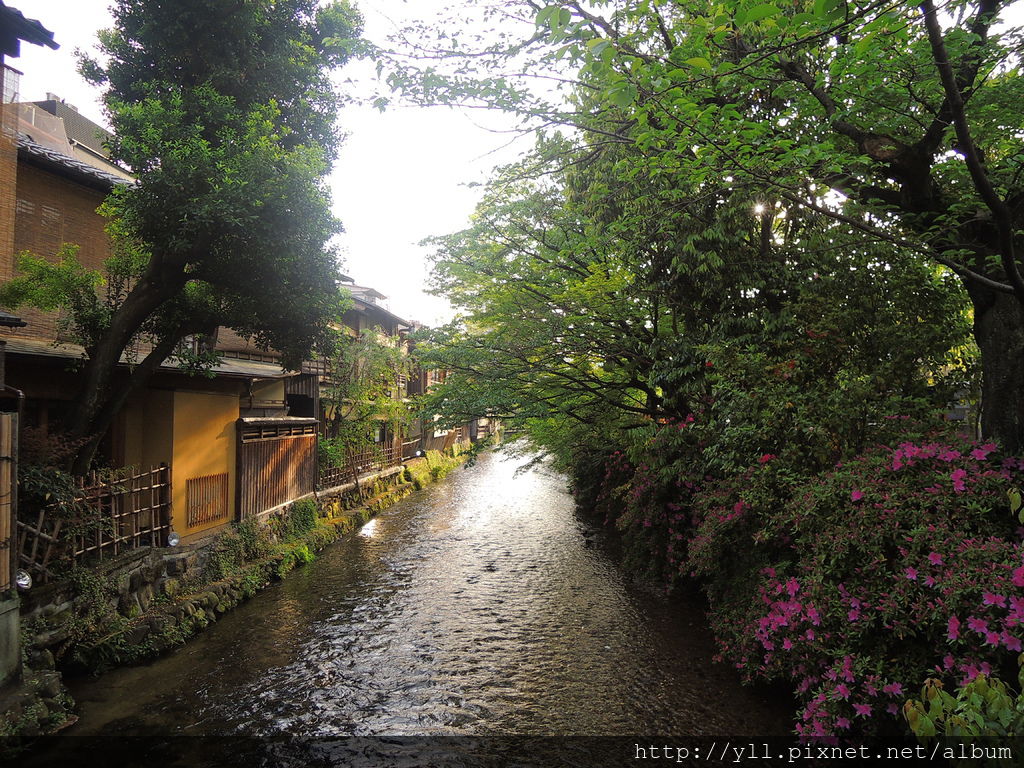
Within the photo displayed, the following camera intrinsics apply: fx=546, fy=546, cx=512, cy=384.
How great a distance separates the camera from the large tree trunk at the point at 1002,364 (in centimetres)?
616

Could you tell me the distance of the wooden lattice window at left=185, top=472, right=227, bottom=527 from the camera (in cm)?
1234

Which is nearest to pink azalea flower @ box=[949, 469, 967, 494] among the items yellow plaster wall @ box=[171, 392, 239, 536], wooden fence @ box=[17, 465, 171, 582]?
wooden fence @ box=[17, 465, 171, 582]

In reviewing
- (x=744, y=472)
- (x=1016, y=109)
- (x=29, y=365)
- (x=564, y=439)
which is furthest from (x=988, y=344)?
(x=29, y=365)

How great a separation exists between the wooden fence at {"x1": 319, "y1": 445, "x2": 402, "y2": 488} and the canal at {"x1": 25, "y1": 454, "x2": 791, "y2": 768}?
6379 mm

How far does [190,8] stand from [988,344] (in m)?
14.2

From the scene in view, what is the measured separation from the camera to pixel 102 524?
29.3ft

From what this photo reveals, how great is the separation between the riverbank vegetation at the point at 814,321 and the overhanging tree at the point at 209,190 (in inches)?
172

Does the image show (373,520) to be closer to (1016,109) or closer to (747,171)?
(747,171)

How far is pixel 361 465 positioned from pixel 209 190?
1578cm

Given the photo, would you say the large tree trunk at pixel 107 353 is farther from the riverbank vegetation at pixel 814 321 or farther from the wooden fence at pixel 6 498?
the riverbank vegetation at pixel 814 321

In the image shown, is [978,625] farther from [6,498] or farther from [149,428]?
[149,428]

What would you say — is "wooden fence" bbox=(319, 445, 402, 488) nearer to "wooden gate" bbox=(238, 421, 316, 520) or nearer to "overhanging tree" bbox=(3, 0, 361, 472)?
"wooden gate" bbox=(238, 421, 316, 520)

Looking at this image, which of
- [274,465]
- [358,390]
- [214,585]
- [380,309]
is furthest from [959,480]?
[380,309]

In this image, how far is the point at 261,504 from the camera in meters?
15.0
